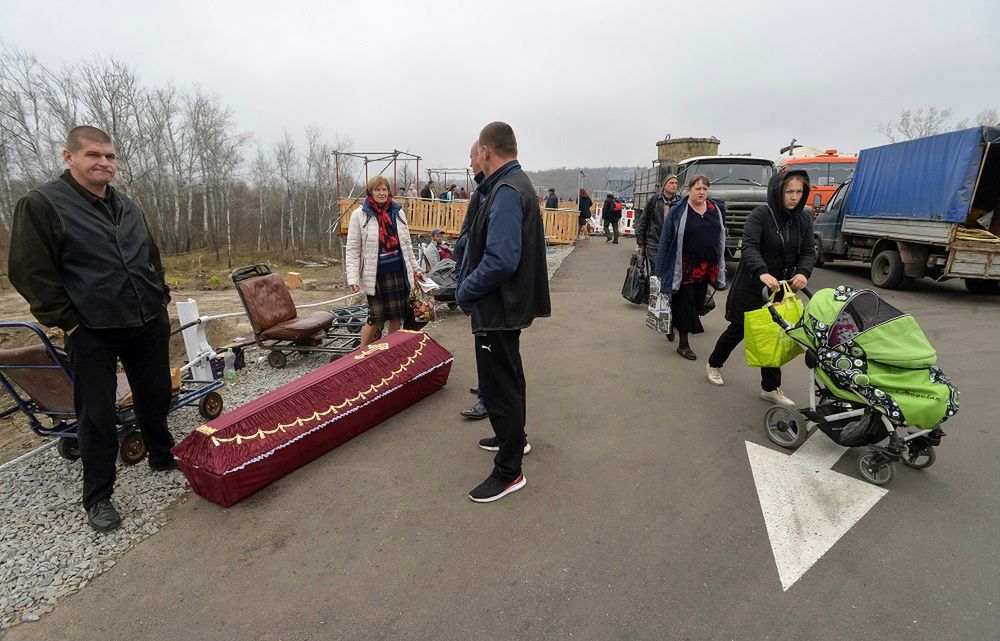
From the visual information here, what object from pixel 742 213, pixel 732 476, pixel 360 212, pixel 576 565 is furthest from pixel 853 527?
pixel 742 213

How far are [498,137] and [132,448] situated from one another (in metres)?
3.29

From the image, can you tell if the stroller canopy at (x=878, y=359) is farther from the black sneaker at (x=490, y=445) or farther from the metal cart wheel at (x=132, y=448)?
the metal cart wheel at (x=132, y=448)

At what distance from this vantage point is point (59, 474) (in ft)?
11.2

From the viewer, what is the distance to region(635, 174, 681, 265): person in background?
664cm

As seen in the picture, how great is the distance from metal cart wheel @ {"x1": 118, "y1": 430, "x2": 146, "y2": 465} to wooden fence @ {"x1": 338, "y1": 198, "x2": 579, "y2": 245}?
13.3 meters

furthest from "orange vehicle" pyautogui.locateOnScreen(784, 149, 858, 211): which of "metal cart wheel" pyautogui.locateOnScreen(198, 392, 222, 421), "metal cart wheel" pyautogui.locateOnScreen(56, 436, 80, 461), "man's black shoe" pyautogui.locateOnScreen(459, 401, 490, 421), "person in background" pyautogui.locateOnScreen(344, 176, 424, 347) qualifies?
"metal cart wheel" pyautogui.locateOnScreen(56, 436, 80, 461)

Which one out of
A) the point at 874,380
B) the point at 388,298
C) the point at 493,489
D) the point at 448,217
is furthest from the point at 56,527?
the point at 448,217

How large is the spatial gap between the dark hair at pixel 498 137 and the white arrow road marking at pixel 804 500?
2616 mm

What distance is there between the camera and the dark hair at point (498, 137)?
9.46 feet

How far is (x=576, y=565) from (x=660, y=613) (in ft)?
1.47

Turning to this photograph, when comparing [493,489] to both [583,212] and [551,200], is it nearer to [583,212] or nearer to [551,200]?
[551,200]

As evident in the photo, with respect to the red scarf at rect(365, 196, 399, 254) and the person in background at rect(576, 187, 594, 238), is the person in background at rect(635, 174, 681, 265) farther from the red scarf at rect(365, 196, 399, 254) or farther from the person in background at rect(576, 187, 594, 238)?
the person in background at rect(576, 187, 594, 238)

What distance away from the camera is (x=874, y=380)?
3.04m

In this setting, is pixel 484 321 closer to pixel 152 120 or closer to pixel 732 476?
pixel 732 476
